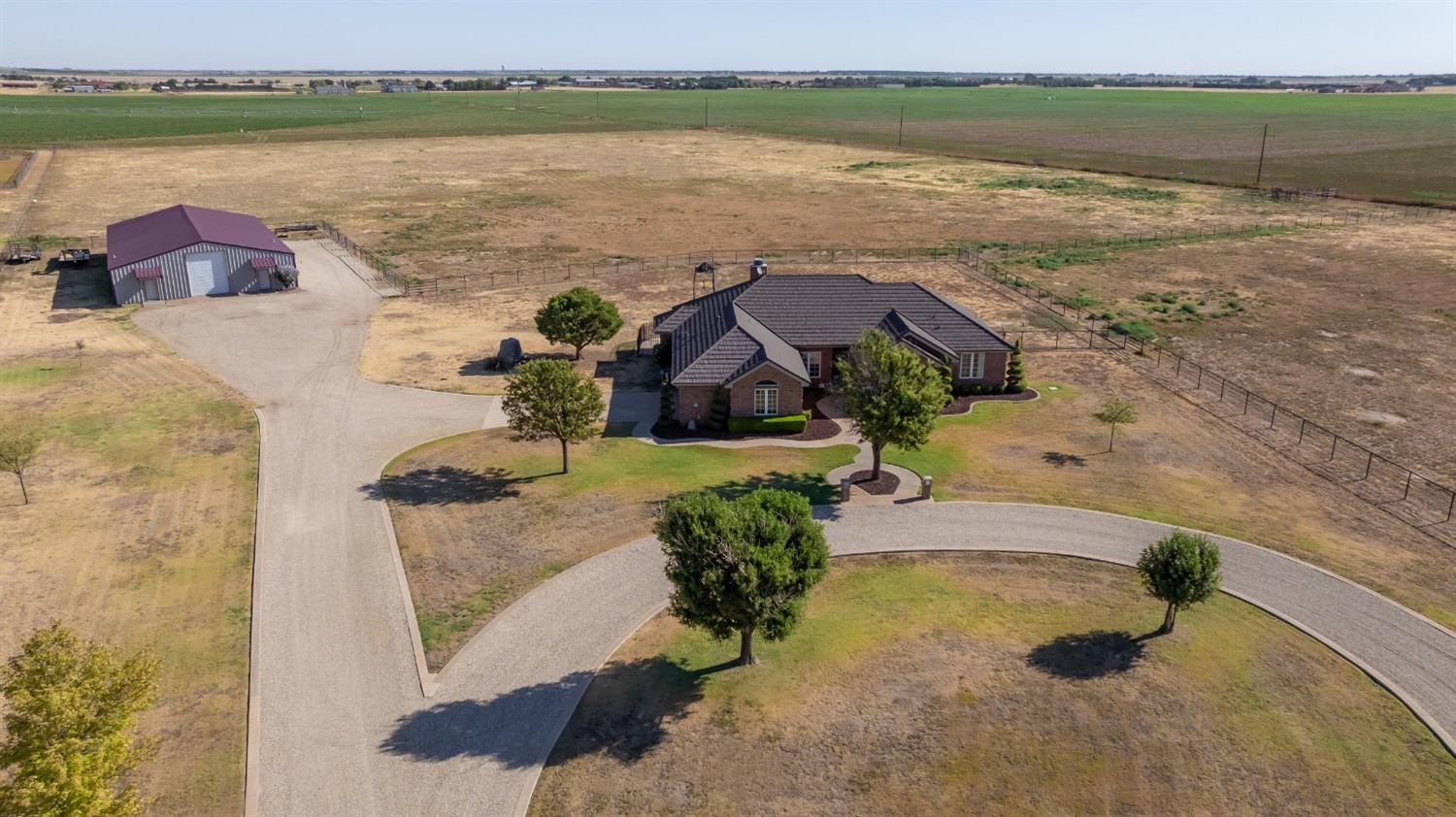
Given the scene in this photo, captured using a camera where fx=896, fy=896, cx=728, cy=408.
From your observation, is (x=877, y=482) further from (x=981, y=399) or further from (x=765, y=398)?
(x=981, y=399)

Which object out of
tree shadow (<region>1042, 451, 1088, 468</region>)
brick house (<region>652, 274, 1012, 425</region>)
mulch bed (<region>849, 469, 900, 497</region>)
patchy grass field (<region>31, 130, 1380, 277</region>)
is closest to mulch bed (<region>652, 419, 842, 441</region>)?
brick house (<region>652, 274, 1012, 425</region>)

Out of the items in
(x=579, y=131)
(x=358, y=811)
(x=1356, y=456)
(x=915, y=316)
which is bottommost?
(x=358, y=811)

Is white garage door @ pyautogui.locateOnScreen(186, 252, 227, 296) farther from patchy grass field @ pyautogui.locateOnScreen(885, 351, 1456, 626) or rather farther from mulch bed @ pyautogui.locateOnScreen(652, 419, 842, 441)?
patchy grass field @ pyautogui.locateOnScreen(885, 351, 1456, 626)

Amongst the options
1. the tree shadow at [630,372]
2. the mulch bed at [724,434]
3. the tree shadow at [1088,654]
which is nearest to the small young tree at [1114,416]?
the mulch bed at [724,434]

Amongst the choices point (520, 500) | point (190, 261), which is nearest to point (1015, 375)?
point (520, 500)

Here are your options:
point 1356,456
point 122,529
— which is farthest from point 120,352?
point 1356,456

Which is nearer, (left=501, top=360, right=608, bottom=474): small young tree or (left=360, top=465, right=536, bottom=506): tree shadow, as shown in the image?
(left=360, top=465, right=536, bottom=506): tree shadow

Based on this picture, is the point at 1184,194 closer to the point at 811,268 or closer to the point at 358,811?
the point at 811,268
